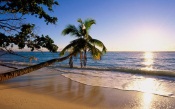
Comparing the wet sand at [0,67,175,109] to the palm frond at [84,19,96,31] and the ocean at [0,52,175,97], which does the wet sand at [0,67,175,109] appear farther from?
the palm frond at [84,19,96,31]

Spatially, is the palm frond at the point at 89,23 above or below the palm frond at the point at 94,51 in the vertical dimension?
above

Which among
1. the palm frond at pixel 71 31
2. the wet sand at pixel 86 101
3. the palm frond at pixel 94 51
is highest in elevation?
the palm frond at pixel 71 31

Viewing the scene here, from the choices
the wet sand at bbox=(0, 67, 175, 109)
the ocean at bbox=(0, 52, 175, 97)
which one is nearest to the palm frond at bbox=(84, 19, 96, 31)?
the ocean at bbox=(0, 52, 175, 97)

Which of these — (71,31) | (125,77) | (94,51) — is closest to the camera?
(125,77)

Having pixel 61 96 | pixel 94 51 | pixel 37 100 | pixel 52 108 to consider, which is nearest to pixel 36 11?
pixel 52 108

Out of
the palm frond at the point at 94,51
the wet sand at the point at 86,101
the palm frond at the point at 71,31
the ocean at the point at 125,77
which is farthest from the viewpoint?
the palm frond at the point at 71,31

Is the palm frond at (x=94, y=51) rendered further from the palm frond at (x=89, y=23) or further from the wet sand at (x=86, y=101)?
the wet sand at (x=86, y=101)

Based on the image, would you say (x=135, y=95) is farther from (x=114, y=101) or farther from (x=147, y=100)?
(x=114, y=101)

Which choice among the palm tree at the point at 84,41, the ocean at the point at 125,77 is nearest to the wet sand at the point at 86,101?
the ocean at the point at 125,77

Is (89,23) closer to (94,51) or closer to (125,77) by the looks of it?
(94,51)

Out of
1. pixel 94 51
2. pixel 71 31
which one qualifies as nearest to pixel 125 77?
pixel 94 51

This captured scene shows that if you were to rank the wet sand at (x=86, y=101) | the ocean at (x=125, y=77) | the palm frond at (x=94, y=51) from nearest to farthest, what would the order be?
the wet sand at (x=86, y=101), the ocean at (x=125, y=77), the palm frond at (x=94, y=51)

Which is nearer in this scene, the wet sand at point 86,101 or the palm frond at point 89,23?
the wet sand at point 86,101

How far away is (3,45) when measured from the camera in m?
4.06
